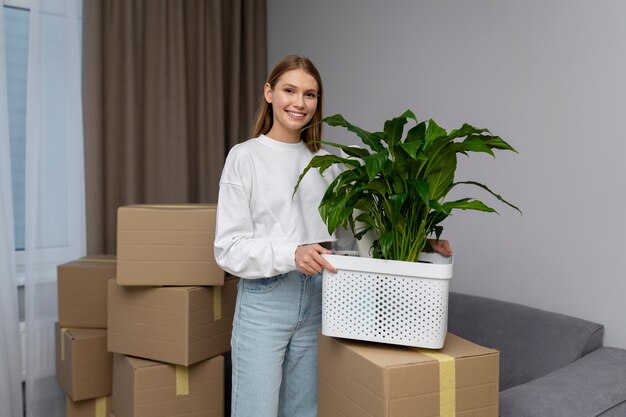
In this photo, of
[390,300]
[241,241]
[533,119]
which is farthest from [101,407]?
[533,119]

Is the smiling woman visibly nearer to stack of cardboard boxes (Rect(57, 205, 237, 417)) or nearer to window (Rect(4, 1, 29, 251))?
stack of cardboard boxes (Rect(57, 205, 237, 417))

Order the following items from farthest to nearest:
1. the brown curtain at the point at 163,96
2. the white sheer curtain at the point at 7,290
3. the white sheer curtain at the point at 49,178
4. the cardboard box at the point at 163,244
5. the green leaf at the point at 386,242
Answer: the brown curtain at the point at 163,96
the white sheer curtain at the point at 49,178
the white sheer curtain at the point at 7,290
the cardboard box at the point at 163,244
the green leaf at the point at 386,242

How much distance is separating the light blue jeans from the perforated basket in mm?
258

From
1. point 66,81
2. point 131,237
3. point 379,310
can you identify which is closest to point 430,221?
point 379,310

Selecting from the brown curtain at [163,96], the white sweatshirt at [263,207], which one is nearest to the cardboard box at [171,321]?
the white sweatshirt at [263,207]

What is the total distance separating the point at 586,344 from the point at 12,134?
2.31 m

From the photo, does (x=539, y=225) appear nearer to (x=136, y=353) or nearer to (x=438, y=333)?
(x=438, y=333)

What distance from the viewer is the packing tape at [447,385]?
1.06 m

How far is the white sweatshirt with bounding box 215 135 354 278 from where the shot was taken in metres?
1.31

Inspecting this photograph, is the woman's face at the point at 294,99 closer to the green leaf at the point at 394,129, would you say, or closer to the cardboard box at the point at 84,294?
the green leaf at the point at 394,129

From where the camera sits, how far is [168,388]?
182 cm

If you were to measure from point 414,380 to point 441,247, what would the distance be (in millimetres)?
370

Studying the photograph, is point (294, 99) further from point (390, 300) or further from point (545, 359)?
point (545, 359)

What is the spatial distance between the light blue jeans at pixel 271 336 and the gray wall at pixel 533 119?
778mm
